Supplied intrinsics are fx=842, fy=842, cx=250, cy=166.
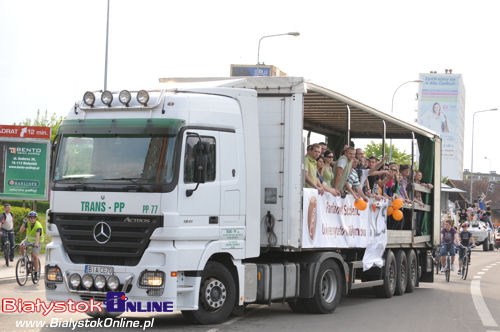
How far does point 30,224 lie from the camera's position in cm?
2027

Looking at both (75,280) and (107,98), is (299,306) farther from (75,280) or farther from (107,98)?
(107,98)

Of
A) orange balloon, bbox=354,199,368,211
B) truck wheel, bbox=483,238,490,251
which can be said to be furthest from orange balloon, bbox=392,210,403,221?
truck wheel, bbox=483,238,490,251

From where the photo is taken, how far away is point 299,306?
13570 mm

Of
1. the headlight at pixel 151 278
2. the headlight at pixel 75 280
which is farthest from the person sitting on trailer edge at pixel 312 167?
the headlight at pixel 75 280

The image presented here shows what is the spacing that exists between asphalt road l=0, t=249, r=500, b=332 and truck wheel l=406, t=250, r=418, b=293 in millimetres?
221

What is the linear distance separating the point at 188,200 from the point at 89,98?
6.63ft

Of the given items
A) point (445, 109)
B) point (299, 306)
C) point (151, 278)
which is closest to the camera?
point (151, 278)

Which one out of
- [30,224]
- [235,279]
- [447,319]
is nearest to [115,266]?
[235,279]

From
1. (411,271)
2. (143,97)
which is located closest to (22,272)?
(411,271)

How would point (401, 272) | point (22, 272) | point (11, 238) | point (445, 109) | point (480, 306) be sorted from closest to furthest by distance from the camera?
1. point (480, 306)
2. point (401, 272)
3. point (22, 272)
4. point (11, 238)
5. point (445, 109)

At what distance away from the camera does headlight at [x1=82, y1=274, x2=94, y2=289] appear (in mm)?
10664

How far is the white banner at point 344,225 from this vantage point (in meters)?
13.0

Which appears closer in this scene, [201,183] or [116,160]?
[116,160]

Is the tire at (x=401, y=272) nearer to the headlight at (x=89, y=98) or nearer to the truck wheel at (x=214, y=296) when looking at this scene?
the truck wheel at (x=214, y=296)
